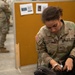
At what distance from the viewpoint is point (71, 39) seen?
196 centimetres

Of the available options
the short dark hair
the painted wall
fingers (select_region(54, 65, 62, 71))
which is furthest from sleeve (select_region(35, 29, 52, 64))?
the painted wall

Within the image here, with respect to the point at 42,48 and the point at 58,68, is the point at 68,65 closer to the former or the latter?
the point at 58,68

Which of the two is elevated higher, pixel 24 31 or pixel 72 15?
pixel 72 15

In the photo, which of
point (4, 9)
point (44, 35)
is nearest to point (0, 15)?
point (4, 9)

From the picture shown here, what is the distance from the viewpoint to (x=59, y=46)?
6.47ft

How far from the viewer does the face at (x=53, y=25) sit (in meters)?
1.80

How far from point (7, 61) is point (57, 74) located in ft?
8.61

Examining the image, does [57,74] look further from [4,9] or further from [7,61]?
[4,9]

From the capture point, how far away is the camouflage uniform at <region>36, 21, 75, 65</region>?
1959 mm

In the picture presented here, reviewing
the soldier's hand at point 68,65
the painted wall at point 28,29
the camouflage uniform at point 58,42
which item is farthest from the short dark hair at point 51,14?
the painted wall at point 28,29

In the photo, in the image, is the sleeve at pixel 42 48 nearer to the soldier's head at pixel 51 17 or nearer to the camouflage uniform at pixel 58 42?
the camouflage uniform at pixel 58 42

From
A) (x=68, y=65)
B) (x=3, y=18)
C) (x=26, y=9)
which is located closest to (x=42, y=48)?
(x=68, y=65)

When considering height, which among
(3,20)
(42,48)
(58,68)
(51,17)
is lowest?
(58,68)

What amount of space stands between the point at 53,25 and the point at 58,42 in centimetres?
22
